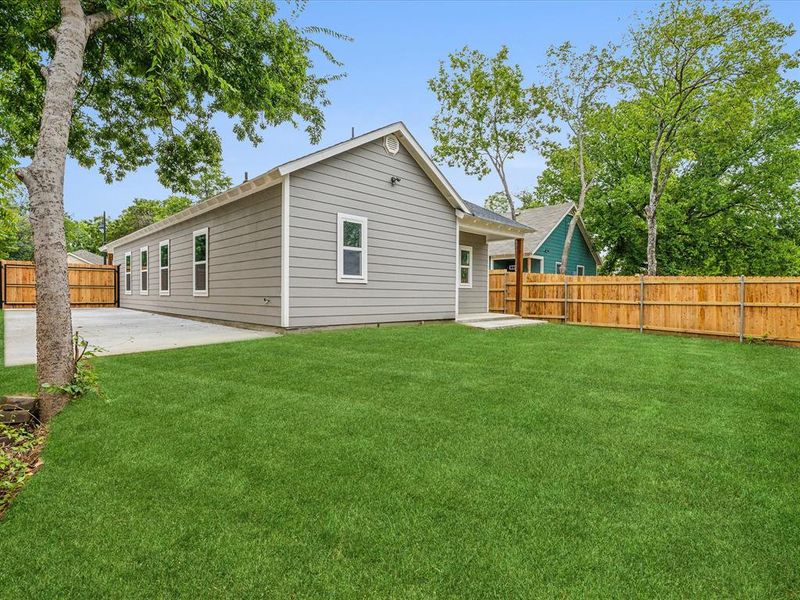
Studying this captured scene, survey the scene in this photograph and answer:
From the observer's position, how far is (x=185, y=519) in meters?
2.15

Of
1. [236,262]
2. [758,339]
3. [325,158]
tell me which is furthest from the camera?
[236,262]

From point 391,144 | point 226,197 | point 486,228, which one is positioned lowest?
point 486,228

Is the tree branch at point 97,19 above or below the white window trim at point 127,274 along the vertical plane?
above

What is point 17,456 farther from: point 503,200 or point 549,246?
point 503,200

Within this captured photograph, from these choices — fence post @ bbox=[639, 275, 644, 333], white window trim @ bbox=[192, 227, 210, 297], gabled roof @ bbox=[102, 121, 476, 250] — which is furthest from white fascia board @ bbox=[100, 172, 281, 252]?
fence post @ bbox=[639, 275, 644, 333]

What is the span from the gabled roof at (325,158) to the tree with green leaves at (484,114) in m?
10.2

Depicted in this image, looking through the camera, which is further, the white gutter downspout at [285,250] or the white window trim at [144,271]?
the white window trim at [144,271]

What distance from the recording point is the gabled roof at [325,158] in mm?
8078

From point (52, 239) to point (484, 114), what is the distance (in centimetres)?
1972

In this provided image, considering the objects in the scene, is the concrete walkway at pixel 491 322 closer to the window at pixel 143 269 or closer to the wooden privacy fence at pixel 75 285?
the window at pixel 143 269

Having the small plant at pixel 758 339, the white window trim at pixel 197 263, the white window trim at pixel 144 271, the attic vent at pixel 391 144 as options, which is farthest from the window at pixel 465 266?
the white window trim at pixel 144 271

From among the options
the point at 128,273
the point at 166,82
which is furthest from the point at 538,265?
the point at 128,273

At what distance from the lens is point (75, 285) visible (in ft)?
56.5

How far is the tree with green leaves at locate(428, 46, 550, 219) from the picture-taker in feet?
62.6
